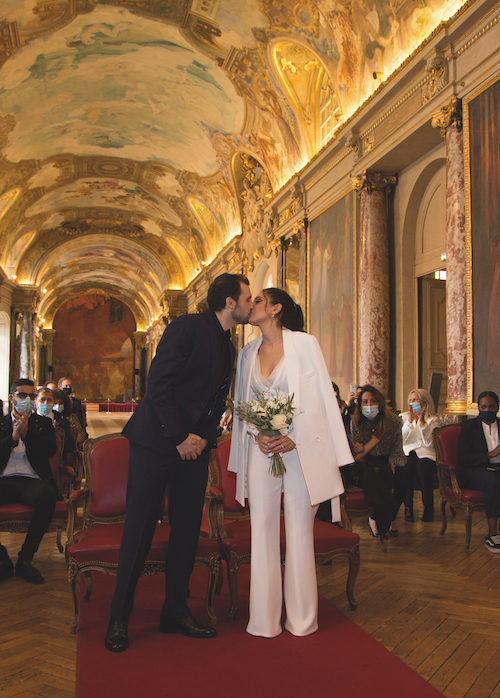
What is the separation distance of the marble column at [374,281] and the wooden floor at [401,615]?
180 inches

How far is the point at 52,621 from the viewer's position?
3844 millimetres

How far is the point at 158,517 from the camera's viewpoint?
349 centimetres

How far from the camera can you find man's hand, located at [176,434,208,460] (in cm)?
331

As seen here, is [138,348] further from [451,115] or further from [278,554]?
[278,554]

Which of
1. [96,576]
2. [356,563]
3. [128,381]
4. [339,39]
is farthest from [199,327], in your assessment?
[128,381]

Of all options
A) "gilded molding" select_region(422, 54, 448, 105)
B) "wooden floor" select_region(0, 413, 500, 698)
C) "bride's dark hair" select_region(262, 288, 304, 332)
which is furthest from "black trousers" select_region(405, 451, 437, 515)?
"gilded molding" select_region(422, 54, 448, 105)

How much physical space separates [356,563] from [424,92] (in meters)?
7.07

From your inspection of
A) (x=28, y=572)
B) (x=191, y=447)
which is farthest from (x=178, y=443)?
(x=28, y=572)

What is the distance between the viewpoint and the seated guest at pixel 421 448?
719 centimetres

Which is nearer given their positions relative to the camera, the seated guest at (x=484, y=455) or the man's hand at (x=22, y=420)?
the man's hand at (x=22, y=420)

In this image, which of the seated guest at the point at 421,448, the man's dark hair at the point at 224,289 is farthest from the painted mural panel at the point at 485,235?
the man's dark hair at the point at 224,289

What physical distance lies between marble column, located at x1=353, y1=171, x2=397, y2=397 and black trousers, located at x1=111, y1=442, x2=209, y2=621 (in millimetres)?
6972

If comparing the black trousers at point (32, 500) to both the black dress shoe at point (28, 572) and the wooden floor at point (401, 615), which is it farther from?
the wooden floor at point (401, 615)

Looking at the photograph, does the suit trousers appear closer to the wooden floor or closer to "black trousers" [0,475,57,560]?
the wooden floor
